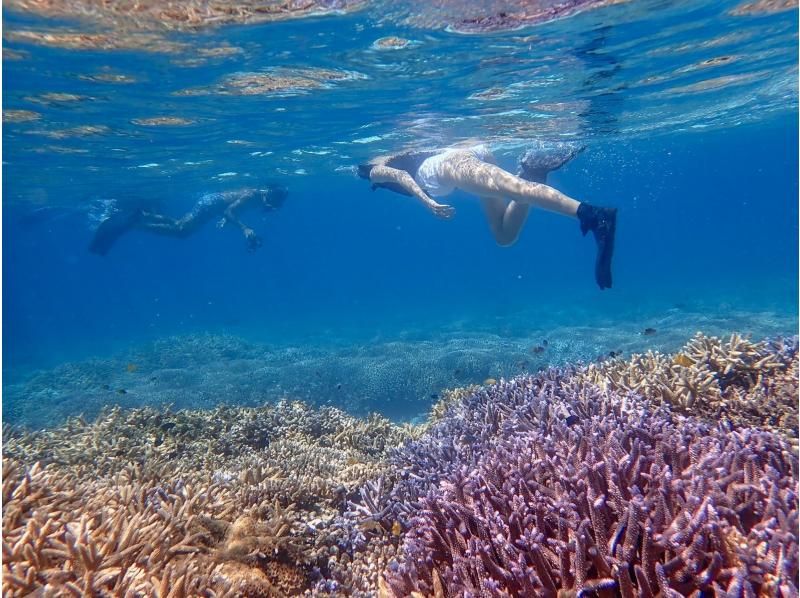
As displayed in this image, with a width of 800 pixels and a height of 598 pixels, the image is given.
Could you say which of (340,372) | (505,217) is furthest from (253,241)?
(505,217)

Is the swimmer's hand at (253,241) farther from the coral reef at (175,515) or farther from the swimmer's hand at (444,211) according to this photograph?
the swimmer's hand at (444,211)

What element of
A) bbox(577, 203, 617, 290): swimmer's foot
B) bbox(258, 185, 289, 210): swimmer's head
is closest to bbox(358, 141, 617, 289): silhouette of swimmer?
bbox(577, 203, 617, 290): swimmer's foot

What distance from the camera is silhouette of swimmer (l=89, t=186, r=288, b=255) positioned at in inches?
1049

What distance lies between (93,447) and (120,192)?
29.3m

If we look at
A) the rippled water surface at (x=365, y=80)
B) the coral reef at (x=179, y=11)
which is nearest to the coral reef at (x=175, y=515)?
the coral reef at (x=179, y=11)

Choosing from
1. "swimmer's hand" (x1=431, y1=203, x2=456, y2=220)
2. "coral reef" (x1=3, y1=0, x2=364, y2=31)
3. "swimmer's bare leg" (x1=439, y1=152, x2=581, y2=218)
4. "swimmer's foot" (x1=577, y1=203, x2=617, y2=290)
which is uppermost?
"coral reef" (x1=3, y1=0, x2=364, y2=31)

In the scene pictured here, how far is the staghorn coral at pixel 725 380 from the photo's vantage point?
17.7ft

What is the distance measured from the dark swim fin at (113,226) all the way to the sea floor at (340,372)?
7902 millimetres

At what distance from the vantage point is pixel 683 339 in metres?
17.0

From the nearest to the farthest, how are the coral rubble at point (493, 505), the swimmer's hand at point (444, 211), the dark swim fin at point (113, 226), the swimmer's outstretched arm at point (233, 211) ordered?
the coral rubble at point (493, 505) < the swimmer's hand at point (444, 211) < the swimmer's outstretched arm at point (233, 211) < the dark swim fin at point (113, 226)

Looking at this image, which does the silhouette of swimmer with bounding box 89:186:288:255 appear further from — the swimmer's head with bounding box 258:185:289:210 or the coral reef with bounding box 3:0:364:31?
the coral reef with bounding box 3:0:364:31

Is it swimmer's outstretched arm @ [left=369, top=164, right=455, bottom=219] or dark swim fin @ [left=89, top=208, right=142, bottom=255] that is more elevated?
swimmer's outstretched arm @ [left=369, top=164, right=455, bottom=219]

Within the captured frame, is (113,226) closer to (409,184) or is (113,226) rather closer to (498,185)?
(409,184)

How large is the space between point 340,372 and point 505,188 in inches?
404
